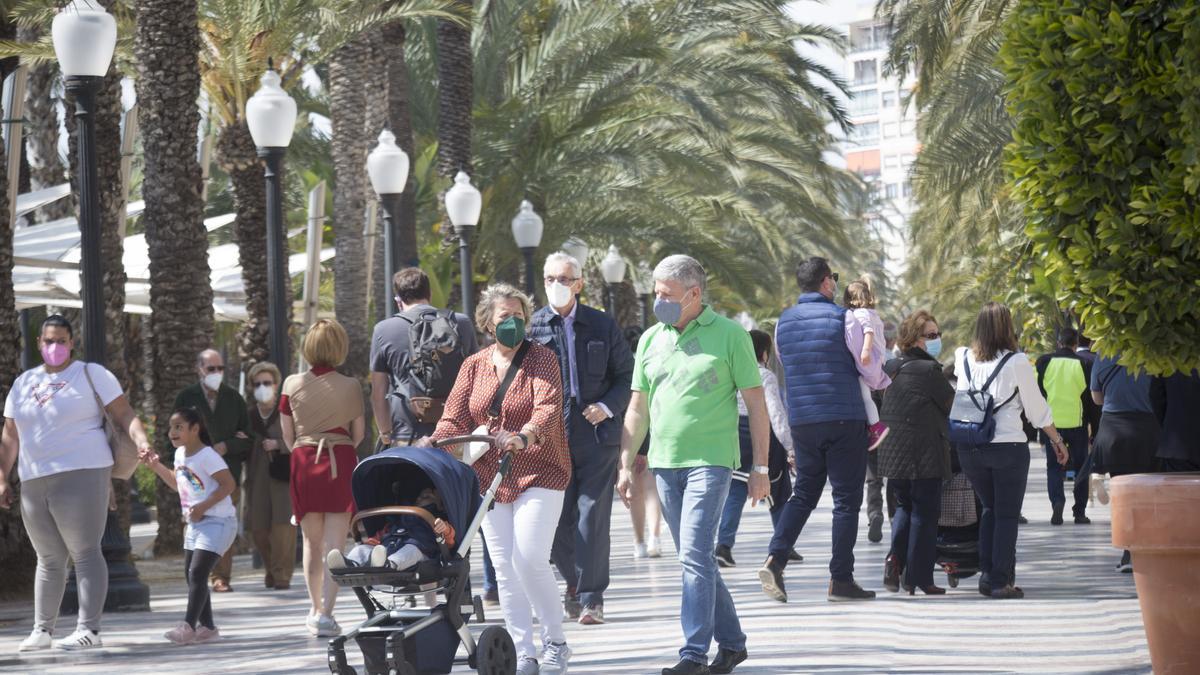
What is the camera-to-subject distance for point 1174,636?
6.84m

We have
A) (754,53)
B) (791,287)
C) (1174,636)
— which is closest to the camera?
(1174,636)

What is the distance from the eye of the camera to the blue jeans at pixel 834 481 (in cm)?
1038

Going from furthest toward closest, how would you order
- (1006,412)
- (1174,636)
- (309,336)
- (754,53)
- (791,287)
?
(791,287) → (754,53) → (1006,412) → (309,336) → (1174,636)

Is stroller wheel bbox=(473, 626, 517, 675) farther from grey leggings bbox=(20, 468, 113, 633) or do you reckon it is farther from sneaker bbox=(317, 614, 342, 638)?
grey leggings bbox=(20, 468, 113, 633)

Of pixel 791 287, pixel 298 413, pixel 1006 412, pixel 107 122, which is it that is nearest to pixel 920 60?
pixel 107 122

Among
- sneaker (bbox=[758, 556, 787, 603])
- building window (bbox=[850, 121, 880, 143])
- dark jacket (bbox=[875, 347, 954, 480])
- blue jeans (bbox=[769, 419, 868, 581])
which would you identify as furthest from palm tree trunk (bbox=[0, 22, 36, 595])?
building window (bbox=[850, 121, 880, 143])

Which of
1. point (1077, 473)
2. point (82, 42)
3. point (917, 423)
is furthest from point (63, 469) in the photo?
point (1077, 473)

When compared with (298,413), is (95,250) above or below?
above

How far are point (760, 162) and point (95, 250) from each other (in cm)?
2311

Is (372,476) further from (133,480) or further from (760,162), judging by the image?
(760,162)

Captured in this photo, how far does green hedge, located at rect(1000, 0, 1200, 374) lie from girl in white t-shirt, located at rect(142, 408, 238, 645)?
476 centimetres

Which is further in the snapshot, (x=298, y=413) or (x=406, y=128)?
(x=406, y=128)

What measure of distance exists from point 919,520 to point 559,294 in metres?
2.76

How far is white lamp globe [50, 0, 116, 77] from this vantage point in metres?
11.9
